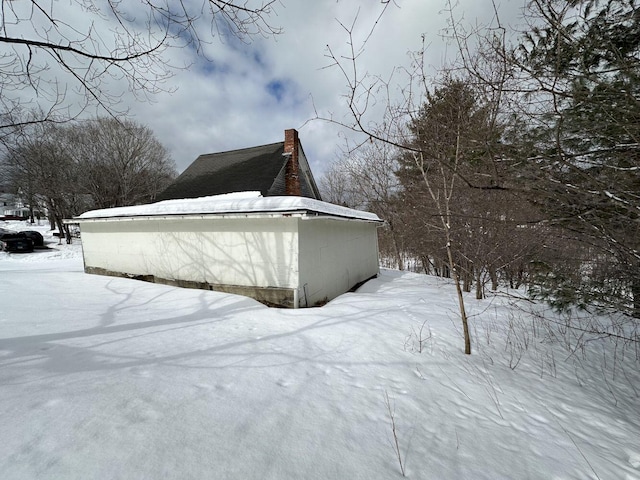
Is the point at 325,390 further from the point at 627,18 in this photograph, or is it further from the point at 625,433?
the point at 627,18

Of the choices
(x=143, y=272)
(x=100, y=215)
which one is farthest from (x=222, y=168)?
(x=143, y=272)

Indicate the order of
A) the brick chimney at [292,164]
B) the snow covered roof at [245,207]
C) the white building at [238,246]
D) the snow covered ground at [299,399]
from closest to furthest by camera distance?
the snow covered ground at [299,399] < the snow covered roof at [245,207] < the white building at [238,246] < the brick chimney at [292,164]

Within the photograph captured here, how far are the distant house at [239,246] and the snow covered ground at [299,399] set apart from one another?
1.49 meters

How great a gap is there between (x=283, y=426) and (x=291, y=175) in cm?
1202

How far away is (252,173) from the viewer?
1238 cm

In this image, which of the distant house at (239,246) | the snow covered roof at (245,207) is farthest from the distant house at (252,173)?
the snow covered roof at (245,207)

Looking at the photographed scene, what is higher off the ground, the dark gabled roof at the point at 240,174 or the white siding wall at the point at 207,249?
the dark gabled roof at the point at 240,174

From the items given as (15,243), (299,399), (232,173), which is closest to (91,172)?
(15,243)

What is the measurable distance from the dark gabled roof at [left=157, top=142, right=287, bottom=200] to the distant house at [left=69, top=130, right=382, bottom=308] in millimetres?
4289

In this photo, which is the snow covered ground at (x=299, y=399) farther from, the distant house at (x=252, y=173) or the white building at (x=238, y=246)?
the distant house at (x=252, y=173)

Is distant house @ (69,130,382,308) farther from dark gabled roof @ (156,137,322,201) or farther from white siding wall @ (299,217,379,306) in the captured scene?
dark gabled roof @ (156,137,322,201)

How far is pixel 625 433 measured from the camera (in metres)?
2.32

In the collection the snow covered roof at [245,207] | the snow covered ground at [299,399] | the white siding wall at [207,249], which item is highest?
the snow covered roof at [245,207]

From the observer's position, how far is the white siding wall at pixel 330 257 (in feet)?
19.6
